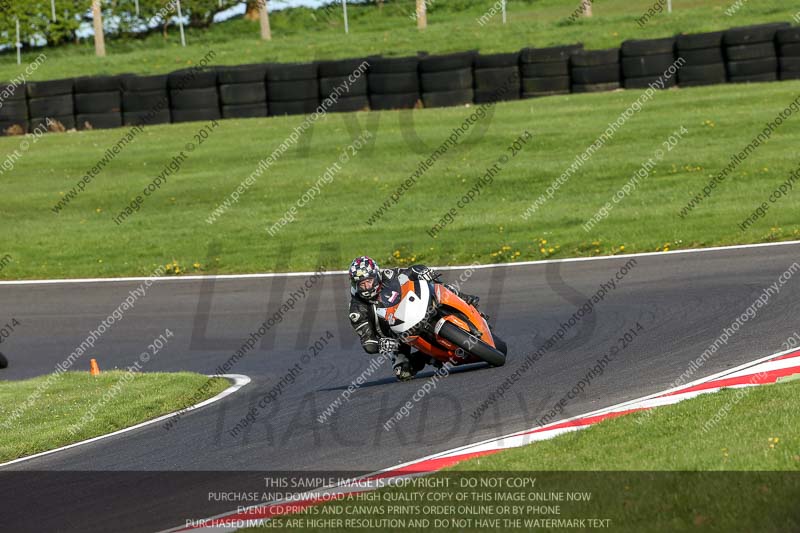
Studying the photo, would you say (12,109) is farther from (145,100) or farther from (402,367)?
(402,367)

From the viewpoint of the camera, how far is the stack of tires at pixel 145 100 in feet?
98.0

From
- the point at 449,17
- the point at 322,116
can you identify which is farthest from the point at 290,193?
the point at 449,17

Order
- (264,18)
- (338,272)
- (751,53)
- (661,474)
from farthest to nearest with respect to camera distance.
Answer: (264,18)
(751,53)
(338,272)
(661,474)

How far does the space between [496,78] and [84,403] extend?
18830 mm

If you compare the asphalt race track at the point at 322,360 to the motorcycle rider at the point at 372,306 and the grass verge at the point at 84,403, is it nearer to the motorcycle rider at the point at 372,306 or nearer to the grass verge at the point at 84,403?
the motorcycle rider at the point at 372,306

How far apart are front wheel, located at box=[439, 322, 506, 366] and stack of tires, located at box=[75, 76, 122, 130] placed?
21.3 metres

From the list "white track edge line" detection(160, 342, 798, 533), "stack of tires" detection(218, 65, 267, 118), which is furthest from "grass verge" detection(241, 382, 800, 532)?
"stack of tires" detection(218, 65, 267, 118)

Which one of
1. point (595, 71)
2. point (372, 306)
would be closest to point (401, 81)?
point (595, 71)

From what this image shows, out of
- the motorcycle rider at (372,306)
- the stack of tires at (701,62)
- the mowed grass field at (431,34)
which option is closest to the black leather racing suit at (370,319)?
the motorcycle rider at (372,306)

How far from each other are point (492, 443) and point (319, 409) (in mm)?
2535

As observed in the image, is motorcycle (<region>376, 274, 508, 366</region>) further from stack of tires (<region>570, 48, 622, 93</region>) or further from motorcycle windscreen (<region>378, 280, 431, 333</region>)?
stack of tires (<region>570, 48, 622, 93</region>)

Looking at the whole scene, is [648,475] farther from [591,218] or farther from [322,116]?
[322,116]

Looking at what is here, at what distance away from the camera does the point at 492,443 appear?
8336mm

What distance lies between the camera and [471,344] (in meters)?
11.0
